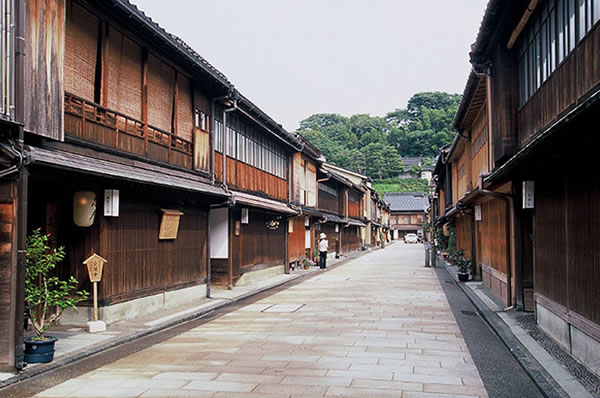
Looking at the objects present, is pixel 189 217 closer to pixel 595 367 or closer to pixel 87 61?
pixel 87 61

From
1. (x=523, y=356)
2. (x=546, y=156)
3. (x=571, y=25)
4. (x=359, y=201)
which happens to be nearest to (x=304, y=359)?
(x=523, y=356)

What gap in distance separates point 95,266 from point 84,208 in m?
1.34

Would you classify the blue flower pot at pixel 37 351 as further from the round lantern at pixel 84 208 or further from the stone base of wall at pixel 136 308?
the round lantern at pixel 84 208

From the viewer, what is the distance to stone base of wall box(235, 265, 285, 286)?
908 inches

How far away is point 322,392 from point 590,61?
21.0ft

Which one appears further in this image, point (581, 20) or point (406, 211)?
point (406, 211)

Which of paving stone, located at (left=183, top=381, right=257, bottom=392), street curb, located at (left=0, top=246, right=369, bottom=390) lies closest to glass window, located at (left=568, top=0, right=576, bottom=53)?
paving stone, located at (left=183, top=381, right=257, bottom=392)

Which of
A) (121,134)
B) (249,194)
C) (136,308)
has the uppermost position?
(121,134)

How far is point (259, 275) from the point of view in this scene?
1003 inches

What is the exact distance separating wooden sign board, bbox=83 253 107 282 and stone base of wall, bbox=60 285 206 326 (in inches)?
47.1

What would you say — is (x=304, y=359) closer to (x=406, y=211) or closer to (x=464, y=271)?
(x=464, y=271)

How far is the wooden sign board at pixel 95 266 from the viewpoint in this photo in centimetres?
1188

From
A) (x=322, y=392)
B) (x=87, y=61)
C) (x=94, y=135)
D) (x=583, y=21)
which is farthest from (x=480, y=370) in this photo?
(x=87, y=61)

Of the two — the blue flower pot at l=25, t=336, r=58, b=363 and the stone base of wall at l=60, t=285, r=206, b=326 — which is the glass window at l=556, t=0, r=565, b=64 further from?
the stone base of wall at l=60, t=285, r=206, b=326
